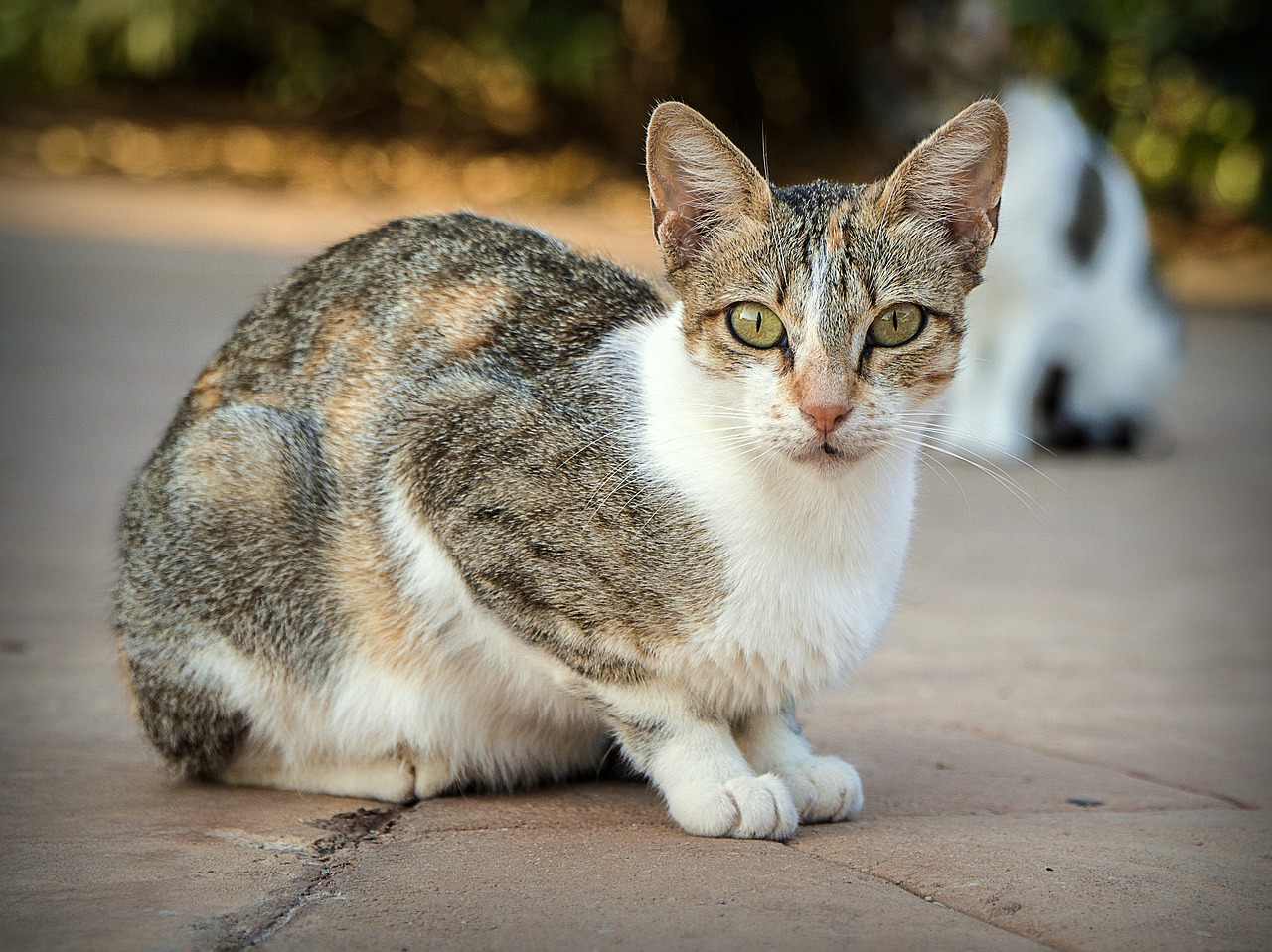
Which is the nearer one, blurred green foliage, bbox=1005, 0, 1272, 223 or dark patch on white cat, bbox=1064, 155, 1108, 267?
dark patch on white cat, bbox=1064, 155, 1108, 267

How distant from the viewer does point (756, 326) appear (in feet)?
9.79

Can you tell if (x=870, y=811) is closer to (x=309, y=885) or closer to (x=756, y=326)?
(x=756, y=326)

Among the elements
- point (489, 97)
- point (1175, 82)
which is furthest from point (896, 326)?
point (489, 97)

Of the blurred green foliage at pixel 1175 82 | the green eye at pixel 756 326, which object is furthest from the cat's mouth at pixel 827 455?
the blurred green foliage at pixel 1175 82

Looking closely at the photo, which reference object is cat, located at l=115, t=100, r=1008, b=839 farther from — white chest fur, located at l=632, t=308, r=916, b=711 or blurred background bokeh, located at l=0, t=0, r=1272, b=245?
blurred background bokeh, located at l=0, t=0, r=1272, b=245

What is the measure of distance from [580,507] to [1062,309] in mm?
5601

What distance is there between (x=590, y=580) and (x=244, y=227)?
11649 millimetres

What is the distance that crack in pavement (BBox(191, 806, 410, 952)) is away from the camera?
247 cm

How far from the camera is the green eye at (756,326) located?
2967mm

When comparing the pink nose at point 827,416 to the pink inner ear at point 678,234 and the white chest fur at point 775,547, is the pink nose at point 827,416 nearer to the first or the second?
the white chest fur at point 775,547

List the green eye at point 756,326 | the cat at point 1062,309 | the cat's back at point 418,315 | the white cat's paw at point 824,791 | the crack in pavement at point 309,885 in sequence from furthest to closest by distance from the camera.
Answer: the cat at point 1062,309
the cat's back at point 418,315
the white cat's paw at point 824,791
the green eye at point 756,326
the crack in pavement at point 309,885

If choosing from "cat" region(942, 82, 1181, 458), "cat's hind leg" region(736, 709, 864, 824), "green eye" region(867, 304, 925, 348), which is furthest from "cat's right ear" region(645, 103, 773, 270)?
"cat" region(942, 82, 1181, 458)

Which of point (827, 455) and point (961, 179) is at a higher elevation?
point (961, 179)

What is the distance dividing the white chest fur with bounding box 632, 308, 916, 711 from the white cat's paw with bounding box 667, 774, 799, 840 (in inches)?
7.4
